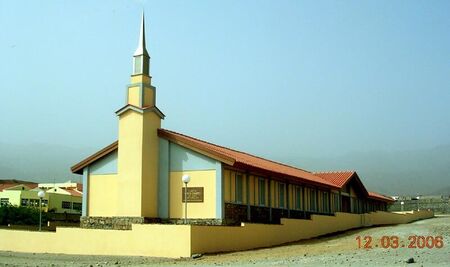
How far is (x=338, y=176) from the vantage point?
41781 millimetres

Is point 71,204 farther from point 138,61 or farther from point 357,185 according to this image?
point 138,61

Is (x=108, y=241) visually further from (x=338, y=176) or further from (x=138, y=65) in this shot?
(x=338, y=176)

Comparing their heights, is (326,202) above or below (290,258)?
above

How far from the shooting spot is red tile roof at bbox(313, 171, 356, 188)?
40062mm

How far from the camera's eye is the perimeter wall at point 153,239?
2242cm

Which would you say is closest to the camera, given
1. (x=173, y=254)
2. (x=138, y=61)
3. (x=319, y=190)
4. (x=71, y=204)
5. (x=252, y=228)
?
(x=173, y=254)

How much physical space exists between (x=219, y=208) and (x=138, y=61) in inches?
318

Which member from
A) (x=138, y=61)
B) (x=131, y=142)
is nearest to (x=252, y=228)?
(x=131, y=142)

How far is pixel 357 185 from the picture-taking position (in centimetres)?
4441

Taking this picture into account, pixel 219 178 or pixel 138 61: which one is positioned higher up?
pixel 138 61

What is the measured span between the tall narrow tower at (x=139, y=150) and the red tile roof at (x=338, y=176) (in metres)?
16.3

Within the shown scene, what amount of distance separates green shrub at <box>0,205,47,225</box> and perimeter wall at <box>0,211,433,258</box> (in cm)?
2165

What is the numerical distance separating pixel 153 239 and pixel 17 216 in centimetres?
3016

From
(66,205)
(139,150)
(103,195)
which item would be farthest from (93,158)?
(66,205)
